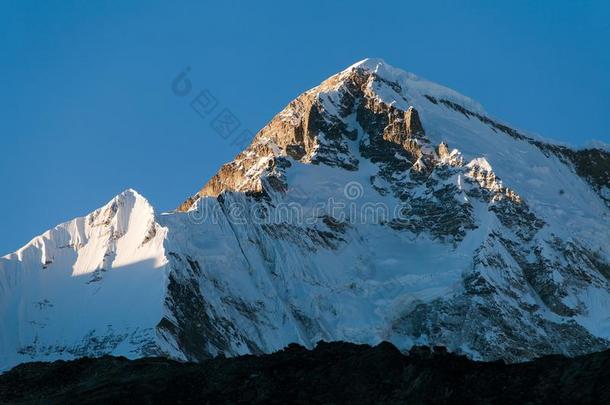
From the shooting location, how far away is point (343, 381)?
6069 cm

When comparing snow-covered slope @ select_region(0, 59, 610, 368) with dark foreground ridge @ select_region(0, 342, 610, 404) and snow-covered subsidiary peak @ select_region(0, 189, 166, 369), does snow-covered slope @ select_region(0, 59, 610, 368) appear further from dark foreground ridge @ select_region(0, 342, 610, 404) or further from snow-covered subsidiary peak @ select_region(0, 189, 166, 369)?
dark foreground ridge @ select_region(0, 342, 610, 404)

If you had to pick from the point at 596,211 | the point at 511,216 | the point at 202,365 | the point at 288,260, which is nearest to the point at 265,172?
the point at 288,260

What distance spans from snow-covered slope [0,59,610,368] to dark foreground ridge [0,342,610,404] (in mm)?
49465

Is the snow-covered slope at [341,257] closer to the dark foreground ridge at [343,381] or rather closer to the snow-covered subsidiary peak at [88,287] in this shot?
the snow-covered subsidiary peak at [88,287]

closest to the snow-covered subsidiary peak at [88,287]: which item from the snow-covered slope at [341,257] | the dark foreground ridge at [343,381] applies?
the snow-covered slope at [341,257]

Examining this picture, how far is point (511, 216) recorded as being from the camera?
15500 centimetres

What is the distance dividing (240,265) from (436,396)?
8546 cm

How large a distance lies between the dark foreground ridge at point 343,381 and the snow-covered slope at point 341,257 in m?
49.5

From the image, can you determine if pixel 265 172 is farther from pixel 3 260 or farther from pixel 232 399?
pixel 232 399

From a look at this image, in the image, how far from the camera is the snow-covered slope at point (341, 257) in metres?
129

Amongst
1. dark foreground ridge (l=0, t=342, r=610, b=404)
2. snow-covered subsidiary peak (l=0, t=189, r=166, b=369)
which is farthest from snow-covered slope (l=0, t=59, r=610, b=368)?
dark foreground ridge (l=0, t=342, r=610, b=404)

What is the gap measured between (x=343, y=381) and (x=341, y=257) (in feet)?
292

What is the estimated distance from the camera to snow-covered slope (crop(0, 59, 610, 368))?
424 feet

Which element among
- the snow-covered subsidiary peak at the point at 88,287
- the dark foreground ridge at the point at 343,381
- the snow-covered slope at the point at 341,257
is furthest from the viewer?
the snow-covered slope at the point at 341,257
